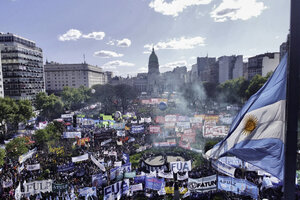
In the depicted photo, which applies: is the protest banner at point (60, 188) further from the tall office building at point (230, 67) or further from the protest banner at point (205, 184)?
the tall office building at point (230, 67)

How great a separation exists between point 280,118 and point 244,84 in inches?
2445

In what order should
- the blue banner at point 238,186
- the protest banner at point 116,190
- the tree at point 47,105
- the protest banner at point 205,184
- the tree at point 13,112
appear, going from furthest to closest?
the tree at point 47,105 < the tree at point 13,112 < the protest banner at point 205,184 < the protest banner at point 116,190 < the blue banner at point 238,186

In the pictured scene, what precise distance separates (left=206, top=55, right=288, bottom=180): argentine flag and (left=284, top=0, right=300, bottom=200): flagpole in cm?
96

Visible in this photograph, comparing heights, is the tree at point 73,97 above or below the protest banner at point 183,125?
above

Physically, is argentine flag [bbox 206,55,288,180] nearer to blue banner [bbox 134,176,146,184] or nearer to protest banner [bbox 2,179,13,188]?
blue banner [bbox 134,176,146,184]

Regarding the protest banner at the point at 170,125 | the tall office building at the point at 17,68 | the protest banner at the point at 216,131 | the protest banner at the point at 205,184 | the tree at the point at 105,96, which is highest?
the tall office building at the point at 17,68

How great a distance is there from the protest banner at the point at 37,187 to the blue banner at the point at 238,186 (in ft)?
37.4

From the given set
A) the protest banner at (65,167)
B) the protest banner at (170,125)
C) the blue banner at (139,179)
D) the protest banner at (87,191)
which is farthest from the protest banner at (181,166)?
the protest banner at (170,125)

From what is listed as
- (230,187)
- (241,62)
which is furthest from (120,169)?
(241,62)

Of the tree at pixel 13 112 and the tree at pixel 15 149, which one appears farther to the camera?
the tree at pixel 13 112

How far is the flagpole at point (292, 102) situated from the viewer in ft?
13.2

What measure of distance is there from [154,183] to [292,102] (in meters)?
11.5

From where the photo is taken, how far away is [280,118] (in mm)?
5301

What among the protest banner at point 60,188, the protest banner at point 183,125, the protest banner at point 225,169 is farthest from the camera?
the protest banner at point 183,125
